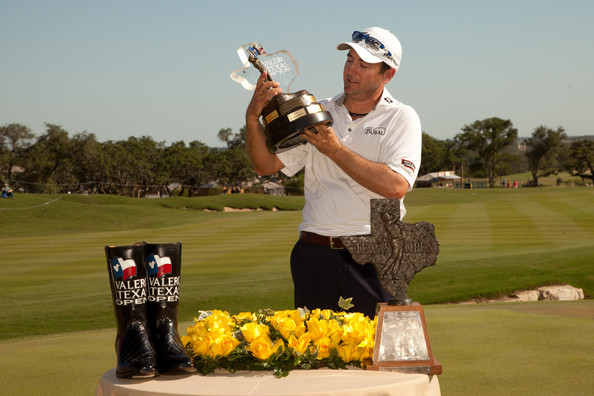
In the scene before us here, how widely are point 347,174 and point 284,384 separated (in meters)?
1.35

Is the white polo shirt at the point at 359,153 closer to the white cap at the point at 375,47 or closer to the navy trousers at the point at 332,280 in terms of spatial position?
the navy trousers at the point at 332,280

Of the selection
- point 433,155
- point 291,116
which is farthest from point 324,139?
point 433,155

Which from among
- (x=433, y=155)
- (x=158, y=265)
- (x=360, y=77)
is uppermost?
(x=433, y=155)

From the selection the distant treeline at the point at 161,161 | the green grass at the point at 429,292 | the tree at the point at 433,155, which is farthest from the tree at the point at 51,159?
the tree at the point at 433,155

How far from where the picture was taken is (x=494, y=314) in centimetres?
757

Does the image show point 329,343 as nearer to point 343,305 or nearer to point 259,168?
point 343,305

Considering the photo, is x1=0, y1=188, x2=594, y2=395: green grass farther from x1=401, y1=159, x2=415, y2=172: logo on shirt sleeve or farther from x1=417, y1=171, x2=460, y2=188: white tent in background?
x1=417, y1=171, x2=460, y2=188: white tent in background

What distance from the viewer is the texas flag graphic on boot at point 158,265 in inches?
114

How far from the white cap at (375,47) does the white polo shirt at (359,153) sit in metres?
0.30

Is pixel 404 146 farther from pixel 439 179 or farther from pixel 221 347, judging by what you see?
pixel 439 179

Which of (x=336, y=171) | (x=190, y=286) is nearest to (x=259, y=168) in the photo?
(x=336, y=171)

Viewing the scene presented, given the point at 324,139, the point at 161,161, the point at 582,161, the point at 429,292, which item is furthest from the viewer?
the point at 582,161

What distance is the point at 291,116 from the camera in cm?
337

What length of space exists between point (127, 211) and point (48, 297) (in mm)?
25405
